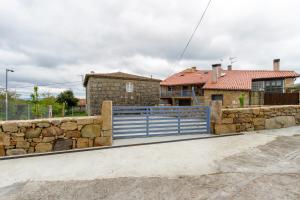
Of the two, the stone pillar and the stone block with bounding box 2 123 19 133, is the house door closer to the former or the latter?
the stone pillar

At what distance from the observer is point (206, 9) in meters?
8.19

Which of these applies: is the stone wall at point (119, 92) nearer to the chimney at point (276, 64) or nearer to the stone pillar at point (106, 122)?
the stone pillar at point (106, 122)

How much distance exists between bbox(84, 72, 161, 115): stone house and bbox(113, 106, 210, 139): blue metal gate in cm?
1259

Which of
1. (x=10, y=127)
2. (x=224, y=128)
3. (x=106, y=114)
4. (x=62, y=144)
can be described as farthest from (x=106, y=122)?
(x=224, y=128)

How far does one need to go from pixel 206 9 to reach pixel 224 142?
20.0 feet

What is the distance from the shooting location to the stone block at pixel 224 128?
7.30m

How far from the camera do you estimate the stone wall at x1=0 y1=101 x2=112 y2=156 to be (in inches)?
188

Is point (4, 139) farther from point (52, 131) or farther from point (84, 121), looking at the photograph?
point (84, 121)

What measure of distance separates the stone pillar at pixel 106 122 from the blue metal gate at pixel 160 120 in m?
0.71

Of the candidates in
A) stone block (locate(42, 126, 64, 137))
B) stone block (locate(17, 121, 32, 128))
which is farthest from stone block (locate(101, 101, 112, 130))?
stone block (locate(17, 121, 32, 128))

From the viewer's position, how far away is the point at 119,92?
66.2 ft

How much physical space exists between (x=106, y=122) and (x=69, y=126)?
1.09 m

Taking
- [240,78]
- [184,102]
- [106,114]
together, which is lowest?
[106,114]

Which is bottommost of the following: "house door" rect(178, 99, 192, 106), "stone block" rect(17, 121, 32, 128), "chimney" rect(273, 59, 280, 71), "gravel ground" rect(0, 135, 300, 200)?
"gravel ground" rect(0, 135, 300, 200)
